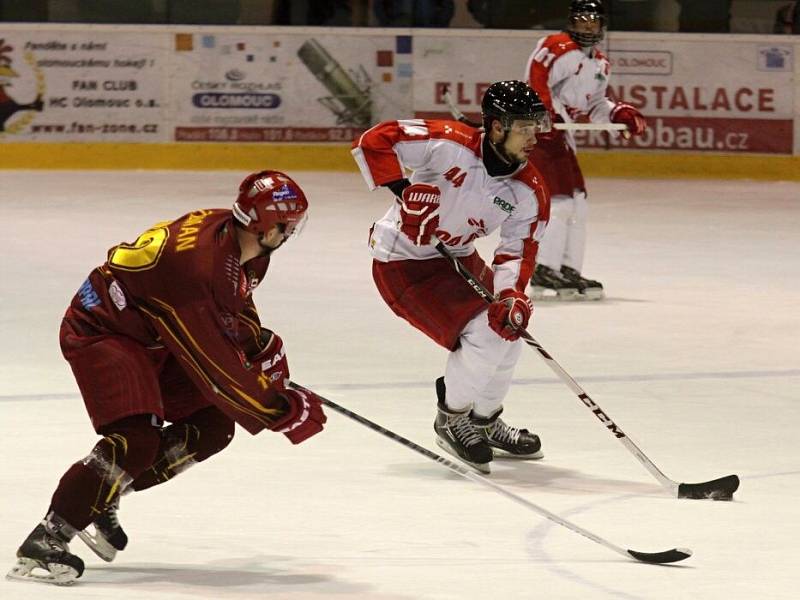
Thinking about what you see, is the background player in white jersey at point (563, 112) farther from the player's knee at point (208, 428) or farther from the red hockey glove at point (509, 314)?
the player's knee at point (208, 428)

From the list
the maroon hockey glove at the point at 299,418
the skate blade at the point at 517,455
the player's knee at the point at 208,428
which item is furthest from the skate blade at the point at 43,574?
the skate blade at the point at 517,455

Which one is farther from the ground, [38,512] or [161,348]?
[161,348]

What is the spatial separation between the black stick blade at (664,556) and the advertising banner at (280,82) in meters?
8.83

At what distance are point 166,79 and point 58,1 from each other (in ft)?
3.11

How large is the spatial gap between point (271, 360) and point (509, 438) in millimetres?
1373

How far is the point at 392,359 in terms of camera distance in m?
6.62

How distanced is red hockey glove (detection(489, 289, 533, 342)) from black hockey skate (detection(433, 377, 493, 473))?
0.35m

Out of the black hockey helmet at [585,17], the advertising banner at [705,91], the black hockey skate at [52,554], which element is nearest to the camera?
the black hockey skate at [52,554]

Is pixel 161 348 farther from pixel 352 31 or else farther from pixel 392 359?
pixel 352 31

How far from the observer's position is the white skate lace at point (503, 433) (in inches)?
203

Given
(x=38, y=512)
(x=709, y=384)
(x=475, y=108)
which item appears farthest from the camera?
(x=475, y=108)

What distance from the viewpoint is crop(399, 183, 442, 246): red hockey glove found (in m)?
Answer: 5.00

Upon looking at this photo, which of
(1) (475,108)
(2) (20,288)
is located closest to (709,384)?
(2) (20,288)

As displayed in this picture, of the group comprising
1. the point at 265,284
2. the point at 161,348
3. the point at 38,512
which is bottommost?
the point at 265,284
